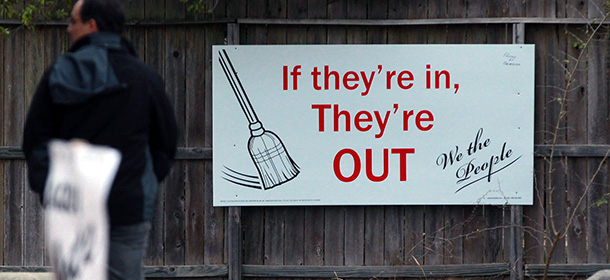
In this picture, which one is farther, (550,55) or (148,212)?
(550,55)

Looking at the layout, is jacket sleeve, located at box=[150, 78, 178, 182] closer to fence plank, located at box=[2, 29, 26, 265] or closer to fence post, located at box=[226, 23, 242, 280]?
fence post, located at box=[226, 23, 242, 280]

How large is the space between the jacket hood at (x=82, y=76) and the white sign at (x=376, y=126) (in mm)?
2963

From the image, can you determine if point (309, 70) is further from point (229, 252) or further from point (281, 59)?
point (229, 252)

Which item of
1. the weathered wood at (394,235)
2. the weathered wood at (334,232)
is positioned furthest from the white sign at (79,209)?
the weathered wood at (394,235)

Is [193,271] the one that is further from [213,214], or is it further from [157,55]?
[157,55]

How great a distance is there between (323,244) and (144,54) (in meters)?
1.96

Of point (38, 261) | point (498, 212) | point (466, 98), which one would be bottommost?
point (38, 261)

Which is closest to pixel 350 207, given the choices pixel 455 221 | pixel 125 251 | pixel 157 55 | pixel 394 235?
pixel 394 235

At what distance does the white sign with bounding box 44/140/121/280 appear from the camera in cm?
260

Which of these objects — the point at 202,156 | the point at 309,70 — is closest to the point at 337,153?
the point at 309,70

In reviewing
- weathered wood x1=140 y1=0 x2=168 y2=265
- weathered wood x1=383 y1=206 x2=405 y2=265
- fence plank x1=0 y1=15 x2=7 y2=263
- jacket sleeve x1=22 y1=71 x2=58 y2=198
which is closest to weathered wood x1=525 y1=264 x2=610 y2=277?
weathered wood x1=383 y1=206 x2=405 y2=265

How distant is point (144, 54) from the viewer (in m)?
5.77

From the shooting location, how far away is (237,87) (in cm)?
570

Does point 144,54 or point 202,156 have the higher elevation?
point 144,54
